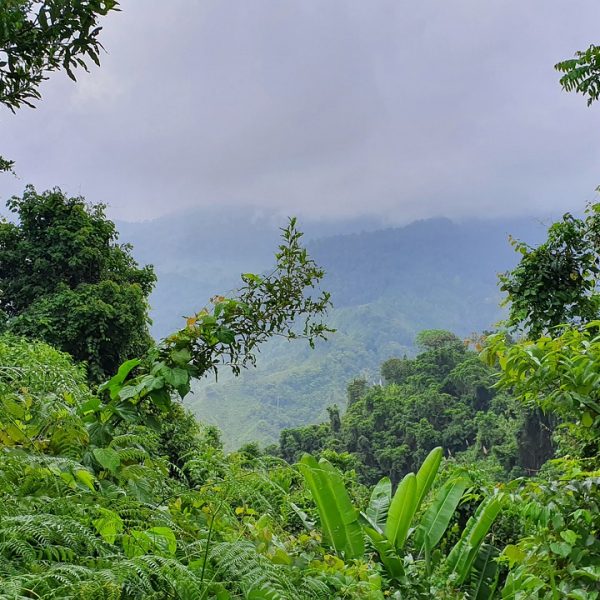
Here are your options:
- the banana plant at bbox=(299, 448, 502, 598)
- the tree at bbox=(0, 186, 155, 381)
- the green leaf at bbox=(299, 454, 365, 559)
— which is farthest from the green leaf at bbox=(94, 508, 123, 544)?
the tree at bbox=(0, 186, 155, 381)

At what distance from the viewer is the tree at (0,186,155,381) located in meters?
9.36

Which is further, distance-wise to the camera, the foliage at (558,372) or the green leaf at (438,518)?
the green leaf at (438,518)

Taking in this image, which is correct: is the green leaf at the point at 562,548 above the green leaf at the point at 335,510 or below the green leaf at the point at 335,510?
above

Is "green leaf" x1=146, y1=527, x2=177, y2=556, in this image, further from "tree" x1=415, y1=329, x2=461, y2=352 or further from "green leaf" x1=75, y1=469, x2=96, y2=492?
"tree" x1=415, y1=329, x2=461, y2=352

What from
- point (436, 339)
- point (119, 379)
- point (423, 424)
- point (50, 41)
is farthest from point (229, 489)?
point (436, 339)

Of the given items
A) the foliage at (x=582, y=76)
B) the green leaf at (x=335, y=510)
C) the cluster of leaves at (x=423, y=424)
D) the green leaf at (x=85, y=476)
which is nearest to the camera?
the green leaf at (x=85, y=476)

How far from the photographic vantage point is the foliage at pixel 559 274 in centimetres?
605

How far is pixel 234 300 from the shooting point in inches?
83.7

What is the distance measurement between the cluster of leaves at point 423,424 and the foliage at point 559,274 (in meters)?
16.4

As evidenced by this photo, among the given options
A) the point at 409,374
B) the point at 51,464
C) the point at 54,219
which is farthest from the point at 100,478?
the point at 409,374

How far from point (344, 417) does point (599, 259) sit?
23043 millimetres

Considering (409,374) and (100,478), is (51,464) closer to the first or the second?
(100,478)

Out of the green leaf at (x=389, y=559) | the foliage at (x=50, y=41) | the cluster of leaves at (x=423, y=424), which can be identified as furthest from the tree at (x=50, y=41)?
the cluster of leaves at (x=423, y=424)

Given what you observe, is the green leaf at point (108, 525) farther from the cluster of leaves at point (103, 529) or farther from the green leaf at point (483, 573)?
the green leaf at point (483, 573)
